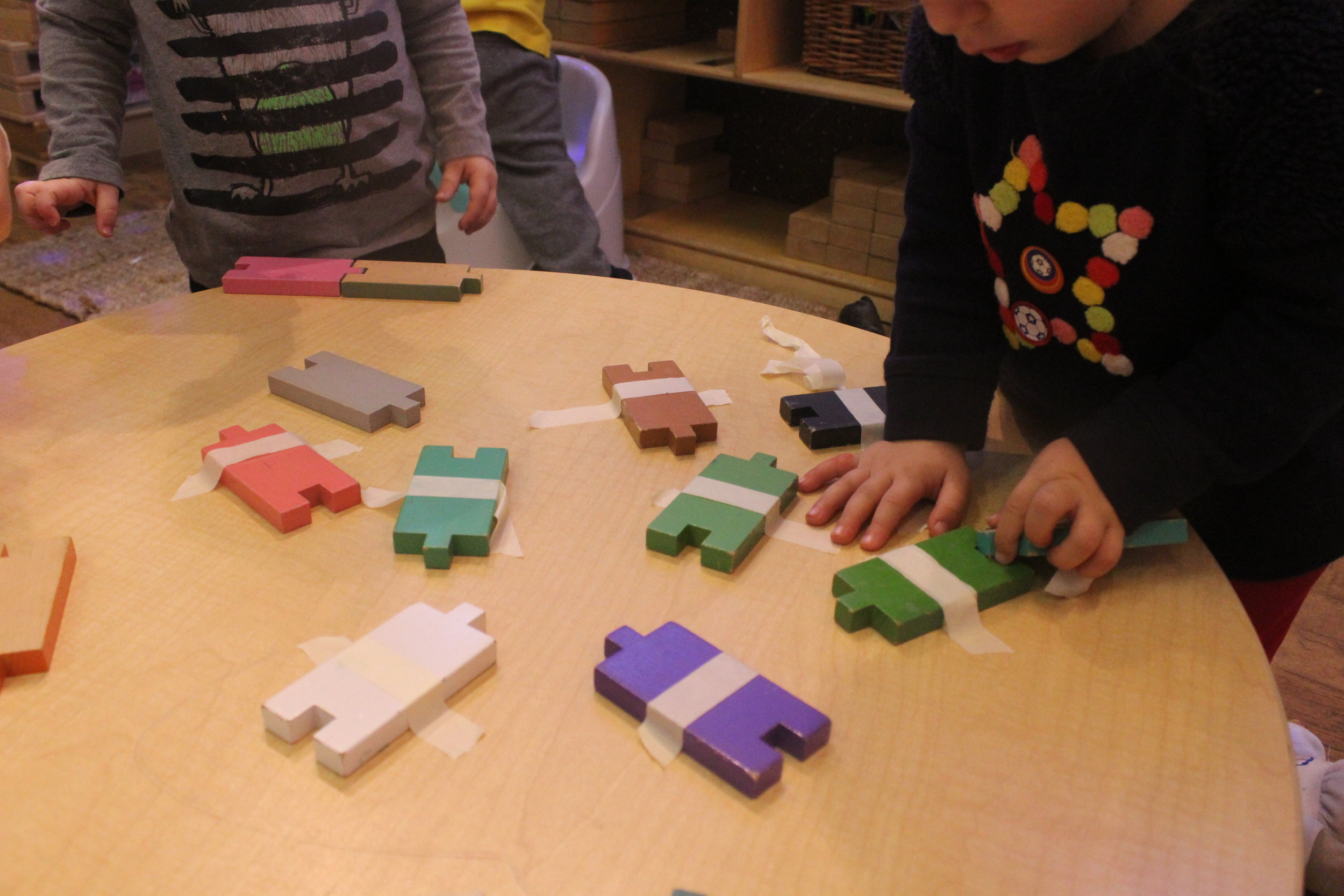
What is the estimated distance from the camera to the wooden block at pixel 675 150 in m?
2.43

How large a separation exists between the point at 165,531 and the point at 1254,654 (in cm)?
66

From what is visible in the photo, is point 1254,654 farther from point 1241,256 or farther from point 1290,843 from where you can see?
point 1241,256

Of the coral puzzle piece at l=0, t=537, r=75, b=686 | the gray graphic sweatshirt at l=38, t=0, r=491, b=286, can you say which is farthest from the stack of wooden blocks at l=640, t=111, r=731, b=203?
the coral puzzle piece at l=0, t=537, r=75, b=686

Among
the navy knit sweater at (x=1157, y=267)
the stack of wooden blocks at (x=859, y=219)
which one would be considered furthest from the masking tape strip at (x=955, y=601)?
the stack of wooden blocks at (x=859, y=219)

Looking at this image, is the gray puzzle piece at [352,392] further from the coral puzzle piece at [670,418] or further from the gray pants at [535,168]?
the gray pants at [535,168]

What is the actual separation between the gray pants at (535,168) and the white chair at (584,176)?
0.05 metres

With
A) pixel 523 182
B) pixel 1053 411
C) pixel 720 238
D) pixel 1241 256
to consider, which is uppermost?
pixel 1241 256

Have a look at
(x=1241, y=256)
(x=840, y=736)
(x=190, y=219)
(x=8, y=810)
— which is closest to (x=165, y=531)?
(x=8, y=810)

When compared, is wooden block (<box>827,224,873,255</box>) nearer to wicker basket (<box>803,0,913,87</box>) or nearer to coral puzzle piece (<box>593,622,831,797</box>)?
wicker basket (<box>803,0,913,87</box>)

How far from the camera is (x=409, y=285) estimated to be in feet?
3.05

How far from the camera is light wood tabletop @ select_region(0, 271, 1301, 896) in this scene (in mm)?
424

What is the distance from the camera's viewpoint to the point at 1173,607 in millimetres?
581

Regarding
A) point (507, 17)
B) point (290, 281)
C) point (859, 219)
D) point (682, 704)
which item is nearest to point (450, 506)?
point (682, 704)

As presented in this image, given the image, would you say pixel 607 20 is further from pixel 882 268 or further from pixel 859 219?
pixel 882 268
